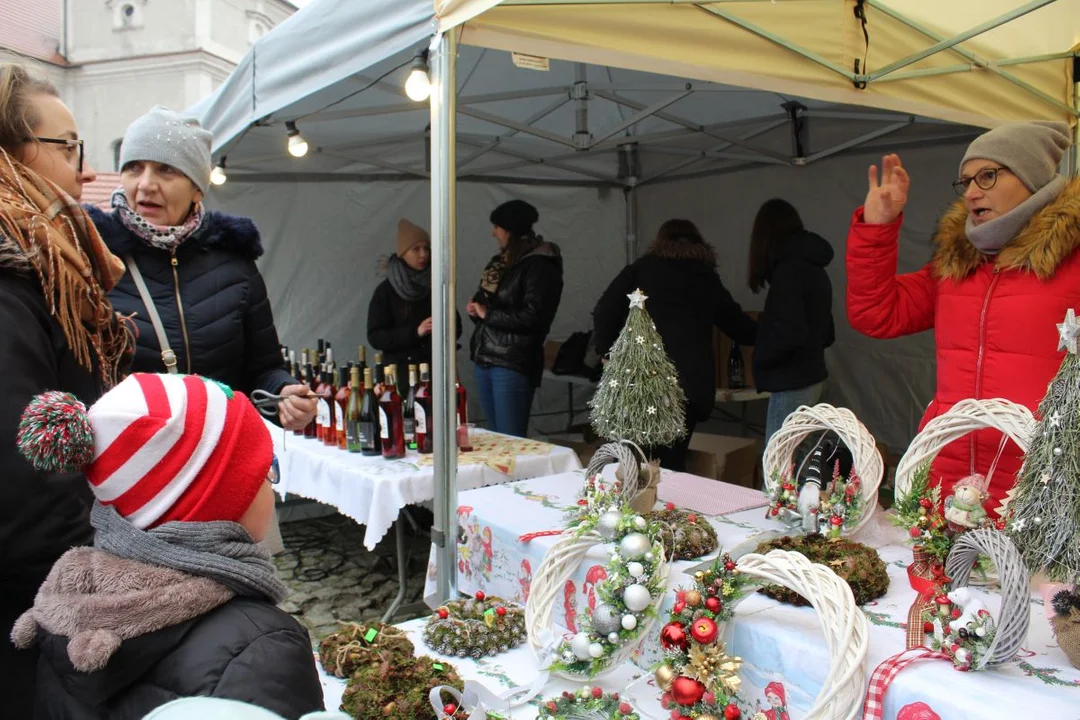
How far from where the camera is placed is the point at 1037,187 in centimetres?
175

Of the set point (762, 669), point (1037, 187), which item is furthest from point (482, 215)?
point (762, 669)

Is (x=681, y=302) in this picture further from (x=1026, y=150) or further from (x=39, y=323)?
(x=39, y=323)

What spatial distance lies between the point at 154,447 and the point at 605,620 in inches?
28.4

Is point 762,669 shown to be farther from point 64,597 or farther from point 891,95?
point 891,95

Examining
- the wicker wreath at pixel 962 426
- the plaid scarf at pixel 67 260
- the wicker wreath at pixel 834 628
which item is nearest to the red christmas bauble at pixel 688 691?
the wicker wreath at pixel 834 628

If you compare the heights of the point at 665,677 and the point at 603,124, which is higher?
the point at 603,124

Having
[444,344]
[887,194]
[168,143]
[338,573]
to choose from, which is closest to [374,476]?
[444,344]

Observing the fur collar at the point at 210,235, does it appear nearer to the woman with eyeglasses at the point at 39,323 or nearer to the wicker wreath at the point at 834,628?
the woman with eyeglasses at the point at 39,323

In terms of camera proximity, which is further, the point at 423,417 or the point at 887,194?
the point at 423,417

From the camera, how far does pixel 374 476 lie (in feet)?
8.52

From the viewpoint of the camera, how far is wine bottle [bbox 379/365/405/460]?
2.84 metres

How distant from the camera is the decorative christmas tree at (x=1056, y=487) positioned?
3.38 feet

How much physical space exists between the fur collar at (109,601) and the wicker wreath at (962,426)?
1.19 m

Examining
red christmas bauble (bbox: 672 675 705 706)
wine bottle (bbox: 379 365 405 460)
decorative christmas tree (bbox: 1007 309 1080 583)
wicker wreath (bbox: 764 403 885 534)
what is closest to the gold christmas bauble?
red christmas bauble (bbox: 672 675 705 706)
